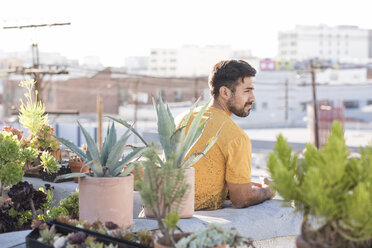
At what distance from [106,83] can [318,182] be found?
2295 inches

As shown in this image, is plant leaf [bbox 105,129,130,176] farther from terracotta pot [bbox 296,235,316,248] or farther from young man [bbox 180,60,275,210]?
terracotta pot [bbox 296,235,316,248]

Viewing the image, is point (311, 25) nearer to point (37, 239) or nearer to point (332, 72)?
point (332, 72)

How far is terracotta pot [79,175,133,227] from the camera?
231 centimetres

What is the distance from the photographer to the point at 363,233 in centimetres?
147

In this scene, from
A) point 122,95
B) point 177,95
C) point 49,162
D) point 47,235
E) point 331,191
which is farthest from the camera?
point 177,95

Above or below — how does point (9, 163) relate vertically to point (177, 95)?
above

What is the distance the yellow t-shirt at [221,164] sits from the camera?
302cm

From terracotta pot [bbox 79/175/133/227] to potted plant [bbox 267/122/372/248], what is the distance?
3.11 feet

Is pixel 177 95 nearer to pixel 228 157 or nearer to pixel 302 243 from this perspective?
pixel 228 157

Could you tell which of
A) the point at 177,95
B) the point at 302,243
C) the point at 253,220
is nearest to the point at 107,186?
the point at 253,220

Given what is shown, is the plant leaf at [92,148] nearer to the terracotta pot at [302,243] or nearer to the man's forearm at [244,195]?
the man's forearm at [244,195]

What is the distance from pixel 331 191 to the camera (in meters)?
1.49

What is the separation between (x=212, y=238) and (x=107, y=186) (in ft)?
2.50

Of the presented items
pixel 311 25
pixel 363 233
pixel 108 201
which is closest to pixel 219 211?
pixel 108 201
